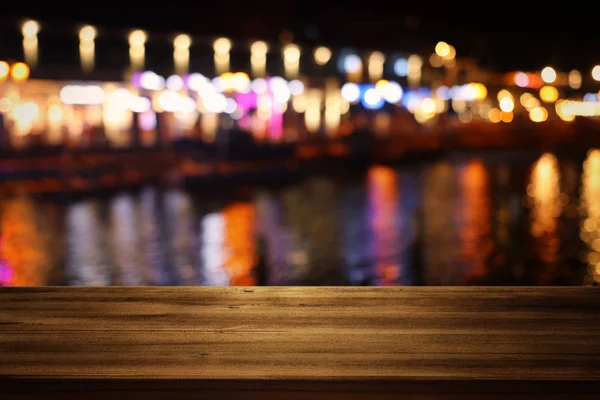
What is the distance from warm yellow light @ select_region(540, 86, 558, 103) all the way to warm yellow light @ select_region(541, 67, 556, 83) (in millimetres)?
1915

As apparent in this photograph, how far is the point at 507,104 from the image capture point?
102188mm

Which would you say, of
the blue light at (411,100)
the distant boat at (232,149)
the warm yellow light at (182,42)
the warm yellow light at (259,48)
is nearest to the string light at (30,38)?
the distant boat at (232,149)

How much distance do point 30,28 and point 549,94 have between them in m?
80.9

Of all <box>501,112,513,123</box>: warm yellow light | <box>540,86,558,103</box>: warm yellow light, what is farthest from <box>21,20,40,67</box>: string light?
<box>540,86,558,103</box>: warm yellow light

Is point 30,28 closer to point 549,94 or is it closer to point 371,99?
point 371,99

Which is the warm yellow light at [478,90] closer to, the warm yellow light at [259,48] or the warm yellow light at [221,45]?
the warm yellow light at [259,48]

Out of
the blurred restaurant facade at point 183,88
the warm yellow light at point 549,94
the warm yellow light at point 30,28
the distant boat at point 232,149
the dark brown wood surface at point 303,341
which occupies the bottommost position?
the dark brown wood surface at point 303,341

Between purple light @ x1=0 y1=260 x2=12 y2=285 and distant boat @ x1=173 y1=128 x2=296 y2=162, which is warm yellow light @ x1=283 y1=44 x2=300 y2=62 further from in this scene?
purple light @ x1=0 y1=260 x2=12 y2=285

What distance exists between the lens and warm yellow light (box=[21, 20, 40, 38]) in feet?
118

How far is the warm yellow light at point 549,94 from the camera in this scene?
106 meters

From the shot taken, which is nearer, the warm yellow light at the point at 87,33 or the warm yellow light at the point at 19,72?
the warm yellow light at the point at 19,72

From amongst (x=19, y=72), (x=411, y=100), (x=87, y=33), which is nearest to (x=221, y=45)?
(x=87, y=33)

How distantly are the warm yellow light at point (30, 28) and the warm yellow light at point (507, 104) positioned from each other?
71240 mm

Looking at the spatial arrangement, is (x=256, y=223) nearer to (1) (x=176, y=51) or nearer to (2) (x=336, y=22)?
(1) (x=176, y=51)
